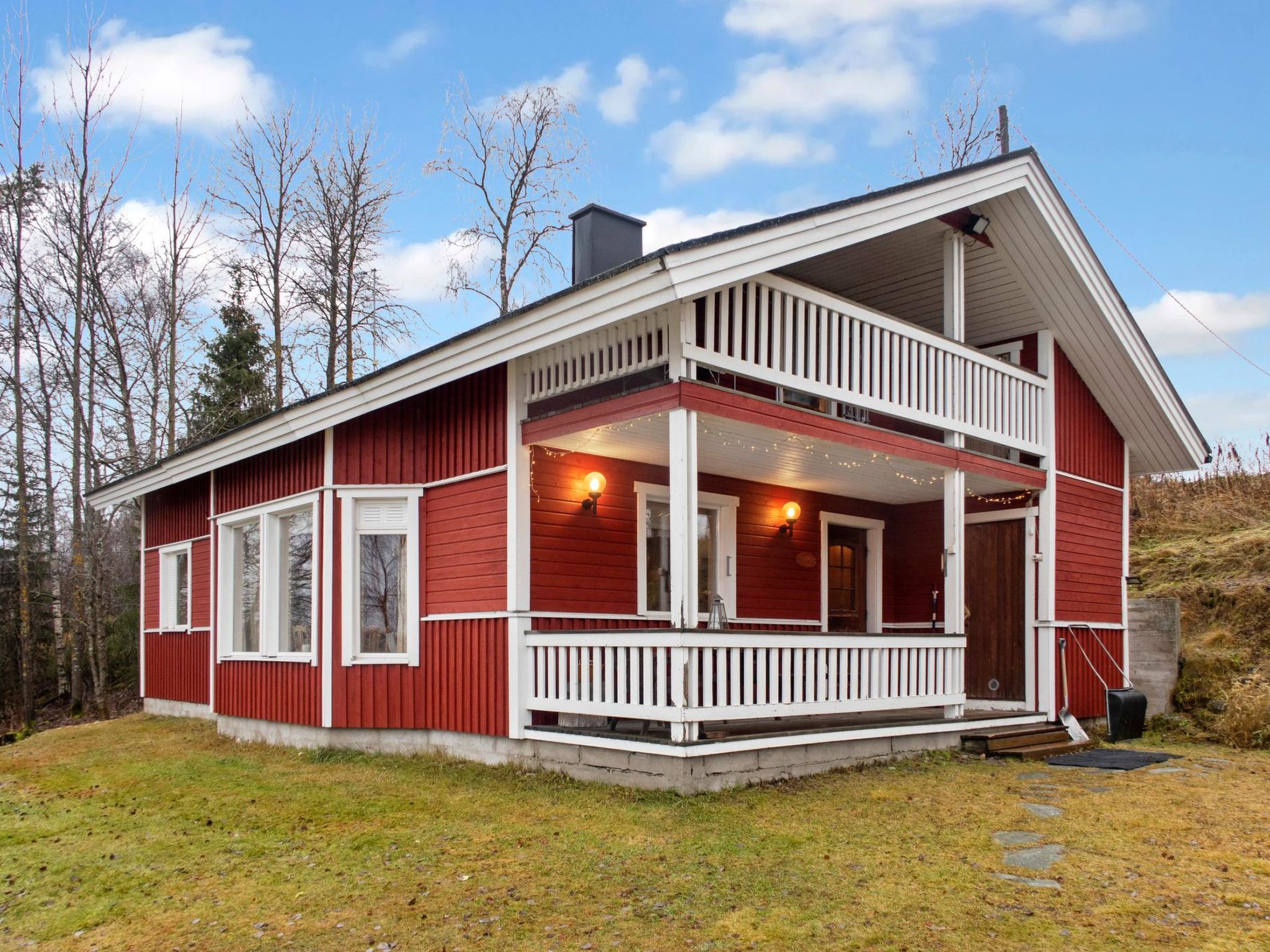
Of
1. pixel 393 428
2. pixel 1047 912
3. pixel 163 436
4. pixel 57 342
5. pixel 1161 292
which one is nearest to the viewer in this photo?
pixel 1047 912

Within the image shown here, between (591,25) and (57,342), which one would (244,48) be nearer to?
(57,342)

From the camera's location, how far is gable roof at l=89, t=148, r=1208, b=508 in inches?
266

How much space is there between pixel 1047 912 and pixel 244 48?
2082cm

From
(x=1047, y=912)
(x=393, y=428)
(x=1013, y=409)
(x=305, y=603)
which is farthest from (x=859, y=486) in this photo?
(x=1047, y=912)

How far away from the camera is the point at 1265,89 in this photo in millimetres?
14789

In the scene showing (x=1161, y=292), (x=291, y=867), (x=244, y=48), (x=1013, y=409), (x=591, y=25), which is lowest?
(x=291, y=867)

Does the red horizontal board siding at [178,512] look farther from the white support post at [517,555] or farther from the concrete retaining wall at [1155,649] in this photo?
the concrete retaining wall at [1155,649]

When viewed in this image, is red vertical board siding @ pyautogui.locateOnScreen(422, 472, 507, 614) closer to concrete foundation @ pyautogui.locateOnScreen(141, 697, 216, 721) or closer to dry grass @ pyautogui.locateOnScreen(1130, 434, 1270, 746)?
concrete foundation @ pyautogui.locateOnScreen(141, 697, 216, 721)

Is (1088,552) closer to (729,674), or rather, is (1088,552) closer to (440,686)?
(729,674)

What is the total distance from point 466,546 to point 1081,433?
701cm

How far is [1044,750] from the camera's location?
30.6 feet

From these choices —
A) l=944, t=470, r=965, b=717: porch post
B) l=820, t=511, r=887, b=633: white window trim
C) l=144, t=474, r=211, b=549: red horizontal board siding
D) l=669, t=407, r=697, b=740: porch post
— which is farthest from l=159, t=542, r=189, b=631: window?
l=944, t=470, r=965, b=717: porch post

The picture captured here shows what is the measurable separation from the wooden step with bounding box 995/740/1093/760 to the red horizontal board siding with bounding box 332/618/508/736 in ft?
14.7

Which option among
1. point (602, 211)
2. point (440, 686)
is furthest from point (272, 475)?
point (602, 211)
